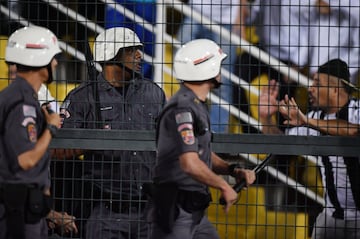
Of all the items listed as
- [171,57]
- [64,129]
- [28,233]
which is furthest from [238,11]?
[28,233]

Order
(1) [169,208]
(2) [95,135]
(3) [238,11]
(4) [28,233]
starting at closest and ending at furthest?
(4) [28,233], (1) [169,208], (2) [95,135], (3) [238,11]

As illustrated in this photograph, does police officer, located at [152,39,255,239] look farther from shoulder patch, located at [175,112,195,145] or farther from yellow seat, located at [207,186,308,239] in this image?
yellow seat, located at [207,186,308,239]

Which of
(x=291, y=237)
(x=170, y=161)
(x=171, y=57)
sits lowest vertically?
(x=291, y=237)

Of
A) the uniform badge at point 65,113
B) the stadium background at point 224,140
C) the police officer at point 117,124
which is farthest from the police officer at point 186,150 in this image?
the uniform badge at point 65,113

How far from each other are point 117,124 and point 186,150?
1445mm

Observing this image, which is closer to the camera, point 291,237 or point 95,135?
point 95,135

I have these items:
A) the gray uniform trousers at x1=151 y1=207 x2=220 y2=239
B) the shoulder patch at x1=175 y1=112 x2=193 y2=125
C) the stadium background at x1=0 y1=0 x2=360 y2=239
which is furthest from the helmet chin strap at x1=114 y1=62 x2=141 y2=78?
the gray uniform trousers at x1=151 y1=207 x2=220 y2=239

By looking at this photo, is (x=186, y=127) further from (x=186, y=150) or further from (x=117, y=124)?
(x=117, y=124)

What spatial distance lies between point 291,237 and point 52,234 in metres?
1.90

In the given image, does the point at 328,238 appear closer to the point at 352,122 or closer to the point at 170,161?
the point at 352,122

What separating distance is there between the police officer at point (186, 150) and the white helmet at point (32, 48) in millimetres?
877

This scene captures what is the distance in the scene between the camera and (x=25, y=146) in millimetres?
7344

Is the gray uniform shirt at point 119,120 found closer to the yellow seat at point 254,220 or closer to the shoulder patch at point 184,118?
the yellow seat at point 254,220

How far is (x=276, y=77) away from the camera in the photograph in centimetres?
1046
